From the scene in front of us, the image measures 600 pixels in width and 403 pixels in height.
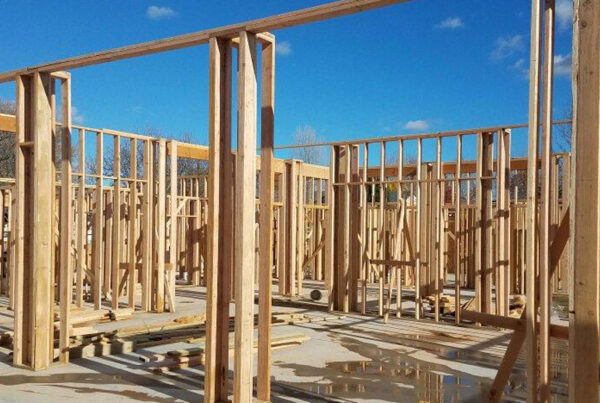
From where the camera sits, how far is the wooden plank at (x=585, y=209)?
12.4ft

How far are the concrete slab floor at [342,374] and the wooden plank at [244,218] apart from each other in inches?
31.5

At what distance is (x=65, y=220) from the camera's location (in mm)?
7348

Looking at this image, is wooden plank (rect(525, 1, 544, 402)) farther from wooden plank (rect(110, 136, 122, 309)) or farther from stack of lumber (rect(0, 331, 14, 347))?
wooden plank (rect(110, 136, 122, 309))

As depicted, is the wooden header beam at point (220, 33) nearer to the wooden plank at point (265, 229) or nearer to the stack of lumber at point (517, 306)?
the wooden plank at point (265, 229)

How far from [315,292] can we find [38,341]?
307 inches

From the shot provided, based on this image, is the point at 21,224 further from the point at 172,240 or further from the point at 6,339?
the point at 172,240

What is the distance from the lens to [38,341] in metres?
A: 7.23

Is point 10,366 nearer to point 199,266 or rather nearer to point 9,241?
point 9,241

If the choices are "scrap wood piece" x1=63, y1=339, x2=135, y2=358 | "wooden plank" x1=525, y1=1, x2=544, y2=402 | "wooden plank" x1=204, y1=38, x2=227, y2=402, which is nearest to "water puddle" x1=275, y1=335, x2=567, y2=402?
"wooden plank" x1=204, y1=38, x2=227, y2=402

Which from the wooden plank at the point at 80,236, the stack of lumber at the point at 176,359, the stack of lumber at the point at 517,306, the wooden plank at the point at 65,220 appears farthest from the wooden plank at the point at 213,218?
the stack of lumber at the point at 517,306

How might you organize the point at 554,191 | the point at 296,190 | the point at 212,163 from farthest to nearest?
the point at 296,190, the point at 554,191, the point at 212,163

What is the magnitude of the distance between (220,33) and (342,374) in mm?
4212

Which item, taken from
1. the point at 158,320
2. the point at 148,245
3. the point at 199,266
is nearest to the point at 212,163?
the point at 158,320

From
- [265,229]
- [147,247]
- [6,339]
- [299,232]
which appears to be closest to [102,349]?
[6,339]
